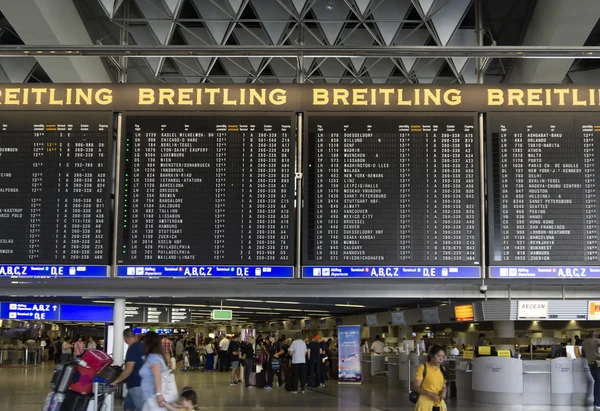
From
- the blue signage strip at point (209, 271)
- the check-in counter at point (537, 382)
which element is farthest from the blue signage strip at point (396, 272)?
the check-in counter at point (537, 382)

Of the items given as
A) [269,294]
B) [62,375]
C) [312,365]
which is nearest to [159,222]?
[269,294]

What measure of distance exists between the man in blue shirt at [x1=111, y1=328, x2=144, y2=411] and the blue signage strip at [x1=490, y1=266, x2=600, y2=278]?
4.97 metres

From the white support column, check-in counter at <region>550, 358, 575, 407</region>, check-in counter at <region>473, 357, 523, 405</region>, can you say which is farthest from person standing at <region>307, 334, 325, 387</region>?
the white support column

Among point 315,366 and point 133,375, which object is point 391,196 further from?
point 315,366

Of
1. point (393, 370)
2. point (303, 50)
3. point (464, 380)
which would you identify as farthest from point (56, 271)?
point (393, 370)

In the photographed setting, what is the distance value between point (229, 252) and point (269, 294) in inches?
71.5

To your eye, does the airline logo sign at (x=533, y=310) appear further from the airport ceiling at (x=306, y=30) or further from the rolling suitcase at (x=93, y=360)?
the rolling suitcase at (x=93, y=360)

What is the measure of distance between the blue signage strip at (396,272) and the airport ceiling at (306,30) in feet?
19.4

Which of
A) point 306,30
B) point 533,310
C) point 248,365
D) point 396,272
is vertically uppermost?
point 306,30

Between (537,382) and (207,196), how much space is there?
27.2ft

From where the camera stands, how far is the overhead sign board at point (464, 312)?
18.2 metres

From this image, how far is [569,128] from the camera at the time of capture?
10.7m

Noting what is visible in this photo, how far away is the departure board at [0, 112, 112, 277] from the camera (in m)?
10.5

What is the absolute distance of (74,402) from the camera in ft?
24.7
